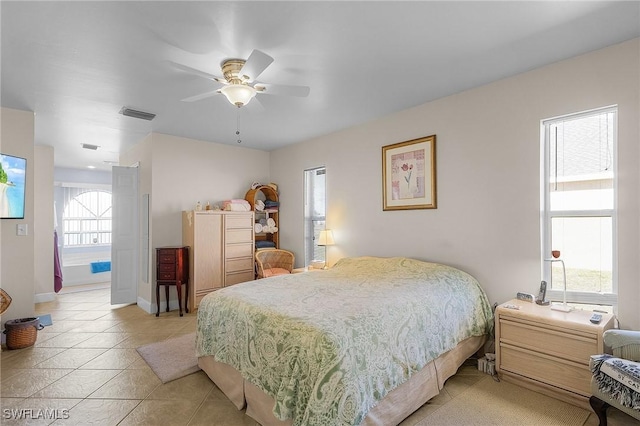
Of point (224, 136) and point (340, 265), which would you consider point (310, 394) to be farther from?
point (224, 136)

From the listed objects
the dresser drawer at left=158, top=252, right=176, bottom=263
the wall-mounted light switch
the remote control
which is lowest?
the remote control

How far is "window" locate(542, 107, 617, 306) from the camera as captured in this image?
243cm

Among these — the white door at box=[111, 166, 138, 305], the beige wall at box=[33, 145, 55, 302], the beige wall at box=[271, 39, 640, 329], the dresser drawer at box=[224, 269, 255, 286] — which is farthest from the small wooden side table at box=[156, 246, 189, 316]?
the beige wall at box=[33, 145, 55, 302]

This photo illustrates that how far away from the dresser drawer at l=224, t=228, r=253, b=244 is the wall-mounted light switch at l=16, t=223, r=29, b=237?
221 cm

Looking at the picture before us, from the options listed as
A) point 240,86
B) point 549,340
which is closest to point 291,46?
point 240,86

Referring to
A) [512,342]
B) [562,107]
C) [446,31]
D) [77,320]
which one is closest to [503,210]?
[562,107]

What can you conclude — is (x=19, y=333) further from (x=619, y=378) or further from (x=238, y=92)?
(x=619, y=378)

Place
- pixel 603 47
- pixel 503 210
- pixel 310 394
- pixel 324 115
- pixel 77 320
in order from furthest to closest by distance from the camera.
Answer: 1. pixel 77 320
2. pixel 324 115
3. pixel 503 210
4. pixel 603 47
5. pixel 310 394

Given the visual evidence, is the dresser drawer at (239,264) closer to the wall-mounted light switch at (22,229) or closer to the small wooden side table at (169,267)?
the small wooden side table at (169,267)

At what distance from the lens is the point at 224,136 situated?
466 cm

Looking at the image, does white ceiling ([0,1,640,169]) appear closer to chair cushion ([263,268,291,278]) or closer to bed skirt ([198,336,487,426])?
bed skirt ([198,336,487,426])

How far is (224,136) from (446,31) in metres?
3.46

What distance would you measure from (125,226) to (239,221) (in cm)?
178

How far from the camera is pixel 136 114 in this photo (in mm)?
3586
